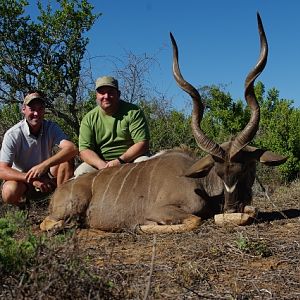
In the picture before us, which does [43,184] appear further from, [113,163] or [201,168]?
[201,168]

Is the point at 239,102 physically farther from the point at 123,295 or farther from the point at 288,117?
the point at 123,295

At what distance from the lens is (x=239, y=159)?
422 centimetres

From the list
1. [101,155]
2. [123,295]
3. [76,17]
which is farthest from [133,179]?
[76,17]

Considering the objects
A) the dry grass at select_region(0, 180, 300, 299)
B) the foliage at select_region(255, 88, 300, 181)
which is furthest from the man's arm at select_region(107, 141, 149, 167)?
the foliage at select_region(255, 88, 300, 181)

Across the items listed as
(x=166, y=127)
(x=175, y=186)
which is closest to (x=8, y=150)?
(x=175, y=186)

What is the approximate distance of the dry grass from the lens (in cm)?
199

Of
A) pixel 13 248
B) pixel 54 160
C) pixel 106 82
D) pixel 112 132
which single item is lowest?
pixel 13 248

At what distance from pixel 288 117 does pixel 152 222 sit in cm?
469

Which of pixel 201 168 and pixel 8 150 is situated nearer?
pixel 201 168

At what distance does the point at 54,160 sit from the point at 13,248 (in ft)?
8.77

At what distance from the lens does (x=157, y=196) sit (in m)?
4.49

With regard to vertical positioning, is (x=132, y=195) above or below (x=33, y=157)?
below

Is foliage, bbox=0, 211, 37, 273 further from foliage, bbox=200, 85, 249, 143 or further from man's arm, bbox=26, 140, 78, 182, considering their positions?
foliage, bbox=200, 85, 249, 143

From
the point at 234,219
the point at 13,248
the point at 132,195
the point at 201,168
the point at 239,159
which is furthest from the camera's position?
the point at 132,195
